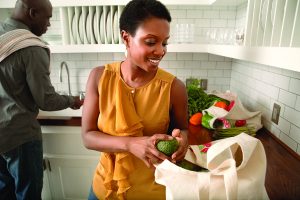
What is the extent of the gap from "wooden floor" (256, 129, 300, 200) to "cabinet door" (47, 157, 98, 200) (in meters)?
1.13

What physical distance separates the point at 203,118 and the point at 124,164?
71 cm

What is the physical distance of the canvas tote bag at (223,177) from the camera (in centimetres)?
49

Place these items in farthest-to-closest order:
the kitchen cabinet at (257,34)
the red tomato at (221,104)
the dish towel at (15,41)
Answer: the red tomato at (221,104) < the dish towel at (15,41) < the kitchen cabinet at (257,34)

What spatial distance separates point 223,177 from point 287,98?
758 millimetres

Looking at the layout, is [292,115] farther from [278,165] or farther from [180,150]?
[180,150]

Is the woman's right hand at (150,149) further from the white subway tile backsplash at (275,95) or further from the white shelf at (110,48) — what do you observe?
the white shelf at (110,48)

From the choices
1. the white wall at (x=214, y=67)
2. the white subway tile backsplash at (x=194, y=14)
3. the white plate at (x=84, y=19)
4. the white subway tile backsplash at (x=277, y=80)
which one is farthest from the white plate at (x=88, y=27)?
the white subway tile backsplash at (x=277, y=80)

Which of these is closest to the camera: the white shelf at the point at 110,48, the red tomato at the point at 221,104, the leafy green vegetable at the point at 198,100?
the red tomato at the point at 221,104

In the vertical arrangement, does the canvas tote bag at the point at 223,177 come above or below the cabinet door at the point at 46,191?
above

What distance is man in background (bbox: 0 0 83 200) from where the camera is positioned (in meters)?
1.08

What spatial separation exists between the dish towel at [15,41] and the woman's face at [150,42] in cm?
65

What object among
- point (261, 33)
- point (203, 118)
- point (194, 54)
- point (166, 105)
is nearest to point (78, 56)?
point (194, 54)

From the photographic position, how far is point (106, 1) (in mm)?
1503

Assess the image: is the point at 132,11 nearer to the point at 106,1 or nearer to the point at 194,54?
the point at 106,1
